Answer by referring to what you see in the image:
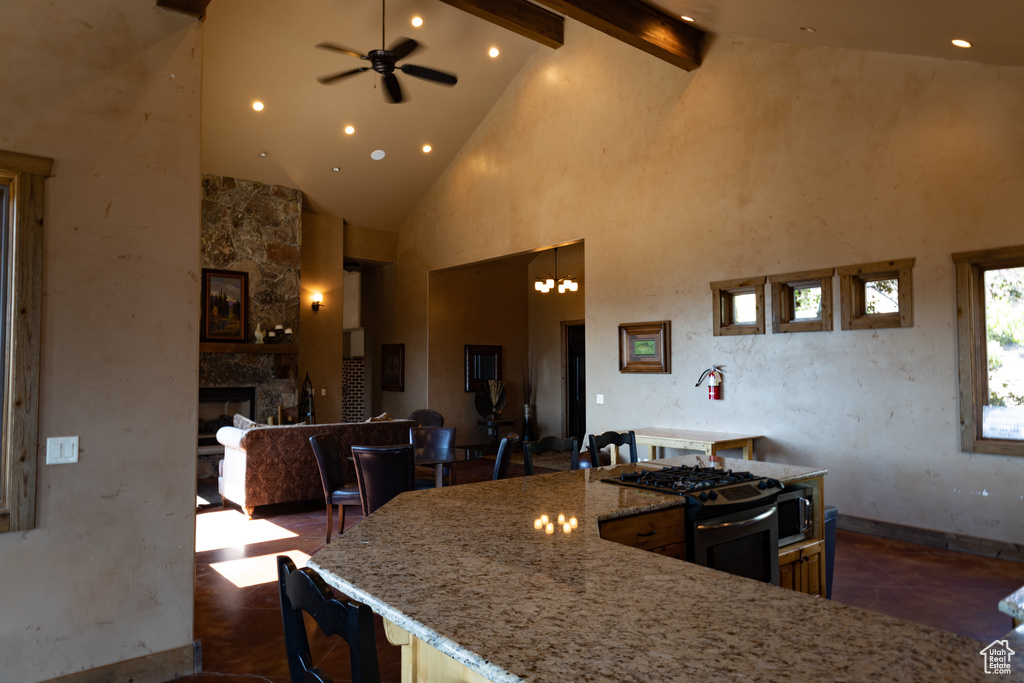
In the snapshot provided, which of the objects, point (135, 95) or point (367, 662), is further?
point (135, 95)

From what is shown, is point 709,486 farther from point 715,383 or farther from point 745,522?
point 715,383

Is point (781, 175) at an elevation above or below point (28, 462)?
above

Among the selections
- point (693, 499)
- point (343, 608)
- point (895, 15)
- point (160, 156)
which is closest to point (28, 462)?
point (160, 156)

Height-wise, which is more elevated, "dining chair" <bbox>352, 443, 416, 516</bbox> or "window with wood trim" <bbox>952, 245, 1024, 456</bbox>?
"window with wood trim" <bbox>952, 245, 1024, 456</bbox>

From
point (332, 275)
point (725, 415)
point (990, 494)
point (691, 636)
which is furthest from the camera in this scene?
point (332, 275)

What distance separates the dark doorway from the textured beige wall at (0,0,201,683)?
8029 mm

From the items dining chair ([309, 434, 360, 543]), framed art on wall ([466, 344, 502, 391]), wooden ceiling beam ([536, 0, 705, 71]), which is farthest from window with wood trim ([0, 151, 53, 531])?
framed art on wall ([466, 344, 502, 391])

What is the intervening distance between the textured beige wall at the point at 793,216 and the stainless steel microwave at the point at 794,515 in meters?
2.67

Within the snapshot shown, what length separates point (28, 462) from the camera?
250cm

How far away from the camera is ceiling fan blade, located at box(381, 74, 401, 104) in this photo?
20.3 ft

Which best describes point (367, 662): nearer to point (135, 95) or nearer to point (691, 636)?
point (691, 636)

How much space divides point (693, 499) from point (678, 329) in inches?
175

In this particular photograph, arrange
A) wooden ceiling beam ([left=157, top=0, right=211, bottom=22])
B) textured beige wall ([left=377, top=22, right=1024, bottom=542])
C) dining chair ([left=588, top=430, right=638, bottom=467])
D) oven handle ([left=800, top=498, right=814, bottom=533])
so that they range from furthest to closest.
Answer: textured beige wall ([left=377, top=22, right=1024, bottom=542]) < dining chair ([left=588, top=430, right=638, bottom=467]) < oven handle ([left=800, top=498, right=814, bottom=533]) < wooden ceiling beam ([left=157, top=0, right=211, bottom=22])

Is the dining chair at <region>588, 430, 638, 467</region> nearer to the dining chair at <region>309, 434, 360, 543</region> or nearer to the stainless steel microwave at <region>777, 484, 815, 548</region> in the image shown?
the stainless steel microwave at <region>777, 484, 815, 548</region>
